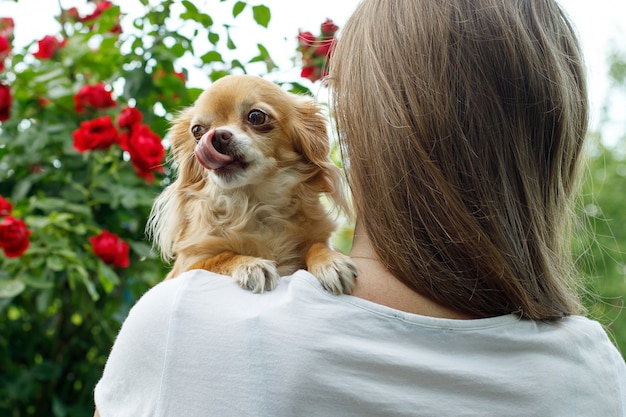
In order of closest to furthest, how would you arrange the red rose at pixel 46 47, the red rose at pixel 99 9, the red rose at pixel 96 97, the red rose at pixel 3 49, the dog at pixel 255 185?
the dog at pixel 255 185 < the red rose at pixel 96 97 < the red rose at pixel 3 49 < the red rose at pixel 46 47 < the red rose at pixel 99 9

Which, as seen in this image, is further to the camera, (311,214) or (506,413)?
(311,214)

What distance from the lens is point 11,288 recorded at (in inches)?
93.7

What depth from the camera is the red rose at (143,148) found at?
2.41 m

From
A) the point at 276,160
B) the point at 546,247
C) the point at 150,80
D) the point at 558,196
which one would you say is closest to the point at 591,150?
the point at 558,196

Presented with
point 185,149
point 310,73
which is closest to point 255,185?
point 185,149

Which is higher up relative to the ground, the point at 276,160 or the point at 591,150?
the point at 591,150

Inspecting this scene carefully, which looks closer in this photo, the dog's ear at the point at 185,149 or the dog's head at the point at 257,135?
the dog's head at the point at 257,135

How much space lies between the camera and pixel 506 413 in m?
1.22

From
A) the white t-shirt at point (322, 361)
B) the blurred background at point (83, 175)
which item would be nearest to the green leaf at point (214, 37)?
the blurred background at point (83, 175)

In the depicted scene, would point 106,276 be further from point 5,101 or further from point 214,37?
point 214,37

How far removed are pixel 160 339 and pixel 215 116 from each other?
37.7 inches

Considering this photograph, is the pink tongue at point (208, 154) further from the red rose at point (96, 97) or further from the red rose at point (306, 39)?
the red rose at point (96, 97)

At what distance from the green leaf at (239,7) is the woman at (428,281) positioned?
1.12m

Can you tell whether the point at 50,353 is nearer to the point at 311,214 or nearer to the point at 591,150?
the point at 311,214
